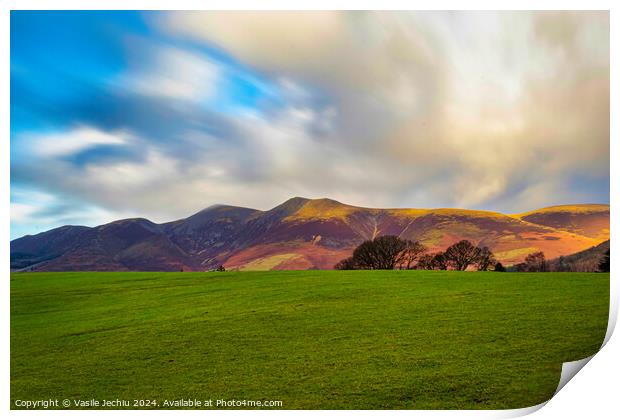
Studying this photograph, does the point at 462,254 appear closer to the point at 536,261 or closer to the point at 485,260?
the point at 485,260

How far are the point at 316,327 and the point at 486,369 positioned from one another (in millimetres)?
2744

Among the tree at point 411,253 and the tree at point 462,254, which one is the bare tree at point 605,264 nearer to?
the tree at point 462,254

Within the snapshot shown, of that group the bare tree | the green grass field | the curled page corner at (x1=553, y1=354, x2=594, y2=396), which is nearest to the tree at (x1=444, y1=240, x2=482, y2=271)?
the green grass field

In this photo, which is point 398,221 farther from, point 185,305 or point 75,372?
point 75,372

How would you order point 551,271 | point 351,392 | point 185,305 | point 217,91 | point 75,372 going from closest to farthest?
point 351,392 < point 75,372 < point 217,91 < point 185,305 < point 551,271

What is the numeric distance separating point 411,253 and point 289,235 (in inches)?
138

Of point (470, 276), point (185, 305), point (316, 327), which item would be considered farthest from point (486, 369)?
point (185, 305)

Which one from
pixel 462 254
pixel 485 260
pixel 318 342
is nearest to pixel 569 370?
pixel 318 342

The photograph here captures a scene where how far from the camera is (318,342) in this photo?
7.43 m

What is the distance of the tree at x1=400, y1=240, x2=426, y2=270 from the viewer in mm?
11322

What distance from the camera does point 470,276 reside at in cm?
1110

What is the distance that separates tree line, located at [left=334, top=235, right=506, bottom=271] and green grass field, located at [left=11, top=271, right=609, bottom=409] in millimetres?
944

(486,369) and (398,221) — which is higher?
(398,221)

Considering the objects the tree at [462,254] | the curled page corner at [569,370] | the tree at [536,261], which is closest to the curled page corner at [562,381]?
the curled page corner at [569,370]
